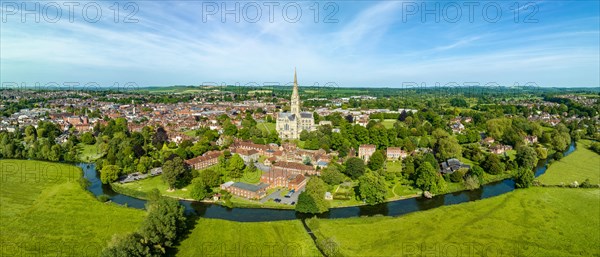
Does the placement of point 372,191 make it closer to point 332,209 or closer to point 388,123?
point 332,209

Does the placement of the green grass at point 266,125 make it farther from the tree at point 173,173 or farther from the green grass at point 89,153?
the tree at point 173,173

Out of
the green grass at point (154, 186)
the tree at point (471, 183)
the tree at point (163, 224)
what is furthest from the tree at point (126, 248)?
the tree at point (471, 183)

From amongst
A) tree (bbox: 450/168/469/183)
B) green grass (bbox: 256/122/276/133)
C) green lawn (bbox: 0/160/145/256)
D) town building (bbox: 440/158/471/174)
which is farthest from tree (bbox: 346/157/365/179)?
green grass (bbox: 256/122/276/133)

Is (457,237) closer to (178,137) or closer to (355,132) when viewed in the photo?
(355,132)

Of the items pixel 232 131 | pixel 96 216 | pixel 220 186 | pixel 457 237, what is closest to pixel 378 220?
pixel 457 237

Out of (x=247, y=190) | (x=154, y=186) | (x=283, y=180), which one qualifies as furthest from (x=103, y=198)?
(x=283, y=180)

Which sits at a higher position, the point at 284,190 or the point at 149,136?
the point at 149,136

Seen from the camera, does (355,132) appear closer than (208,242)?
No
